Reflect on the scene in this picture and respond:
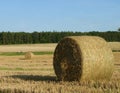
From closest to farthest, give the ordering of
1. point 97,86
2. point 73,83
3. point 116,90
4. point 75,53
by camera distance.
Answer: point 116,90 → point 97,86 → point 73,83 → point 75,53

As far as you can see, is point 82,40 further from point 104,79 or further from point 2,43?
point 2,43

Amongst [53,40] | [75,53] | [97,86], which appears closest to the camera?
[97,86]

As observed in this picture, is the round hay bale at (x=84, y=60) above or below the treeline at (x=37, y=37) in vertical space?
above

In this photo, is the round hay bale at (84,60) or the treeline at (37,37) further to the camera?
the treeline at (37,37)

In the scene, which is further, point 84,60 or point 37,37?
point 37,37

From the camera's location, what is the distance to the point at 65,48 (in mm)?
14891

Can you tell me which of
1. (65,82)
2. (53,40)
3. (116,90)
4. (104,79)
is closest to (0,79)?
(65,82)

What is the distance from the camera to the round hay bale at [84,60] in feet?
46.3

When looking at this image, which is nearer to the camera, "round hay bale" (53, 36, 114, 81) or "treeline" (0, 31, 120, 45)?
"round hay bale" (53, 36, 114, 81)

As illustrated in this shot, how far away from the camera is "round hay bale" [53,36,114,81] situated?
46.3ft

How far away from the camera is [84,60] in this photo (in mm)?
14102

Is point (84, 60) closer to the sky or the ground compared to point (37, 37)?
closer to the sky

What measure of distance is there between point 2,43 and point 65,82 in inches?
2631

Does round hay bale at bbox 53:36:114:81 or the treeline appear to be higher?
round hay bale at bbox 53:36:114:81
